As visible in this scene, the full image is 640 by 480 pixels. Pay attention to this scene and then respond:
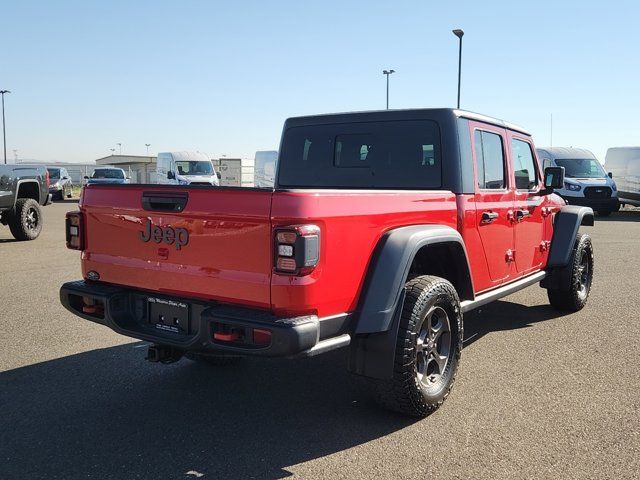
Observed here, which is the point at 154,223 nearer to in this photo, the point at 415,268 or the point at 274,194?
the point at 274,194

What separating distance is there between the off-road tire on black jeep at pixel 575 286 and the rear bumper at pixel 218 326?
154 inches

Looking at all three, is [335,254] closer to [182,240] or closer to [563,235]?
[182,240]

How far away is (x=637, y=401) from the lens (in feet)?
13.3

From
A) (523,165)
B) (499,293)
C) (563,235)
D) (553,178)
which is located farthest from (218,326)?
(563,235)

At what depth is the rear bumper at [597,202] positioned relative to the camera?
Result: 20.6 m

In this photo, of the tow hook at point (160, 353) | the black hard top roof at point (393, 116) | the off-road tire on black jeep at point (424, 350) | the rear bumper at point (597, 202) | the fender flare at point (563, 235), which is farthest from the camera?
the rear bumper at point (597, 202)

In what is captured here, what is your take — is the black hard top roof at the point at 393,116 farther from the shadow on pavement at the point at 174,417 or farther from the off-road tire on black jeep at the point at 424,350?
the shadow on pavement at the point at 174,417

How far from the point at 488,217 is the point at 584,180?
700 inches

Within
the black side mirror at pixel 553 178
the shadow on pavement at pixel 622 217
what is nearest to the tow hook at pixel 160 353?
the black side mirror at pixel 553 178

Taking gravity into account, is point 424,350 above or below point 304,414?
above

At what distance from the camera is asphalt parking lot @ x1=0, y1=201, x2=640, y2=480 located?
3164 mm

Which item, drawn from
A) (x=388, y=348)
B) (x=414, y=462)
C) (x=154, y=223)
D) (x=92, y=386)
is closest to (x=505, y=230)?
(x=388, y=348)

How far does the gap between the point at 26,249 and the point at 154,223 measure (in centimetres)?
910

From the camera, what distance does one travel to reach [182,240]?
341 cm
